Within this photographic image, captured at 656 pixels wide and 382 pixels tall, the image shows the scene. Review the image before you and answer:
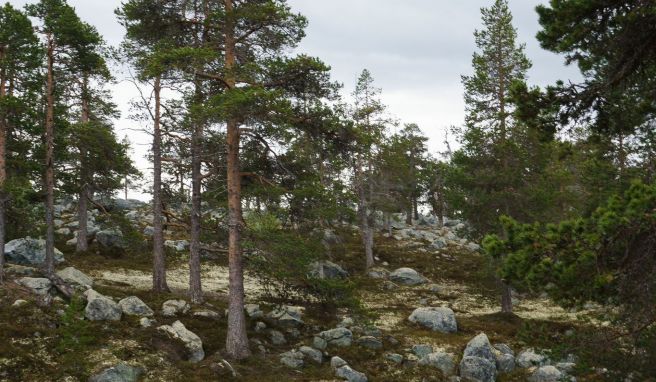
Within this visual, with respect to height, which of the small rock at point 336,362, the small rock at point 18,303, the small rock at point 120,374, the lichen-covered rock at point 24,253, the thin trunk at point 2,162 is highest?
the thin trunk at point 2,162

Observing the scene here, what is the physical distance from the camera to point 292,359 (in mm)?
17375

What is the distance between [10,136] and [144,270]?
13153 millimetres

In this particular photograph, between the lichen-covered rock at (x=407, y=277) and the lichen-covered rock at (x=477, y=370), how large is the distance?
1802 cm

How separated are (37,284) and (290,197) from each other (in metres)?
10.7

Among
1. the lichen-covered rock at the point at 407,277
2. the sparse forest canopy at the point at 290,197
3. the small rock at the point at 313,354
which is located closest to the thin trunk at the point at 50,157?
the sparse forest canopy at the point at 290,197

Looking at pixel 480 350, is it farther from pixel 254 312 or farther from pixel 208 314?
pixel 208 314

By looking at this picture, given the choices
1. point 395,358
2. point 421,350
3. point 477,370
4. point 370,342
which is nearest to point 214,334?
point 370,342

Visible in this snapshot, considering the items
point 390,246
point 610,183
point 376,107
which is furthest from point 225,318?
point 390,246

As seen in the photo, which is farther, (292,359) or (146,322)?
(146,322)

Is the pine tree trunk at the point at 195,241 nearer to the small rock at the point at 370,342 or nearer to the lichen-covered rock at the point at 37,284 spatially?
the lichen-covered rock at the point at 37,284

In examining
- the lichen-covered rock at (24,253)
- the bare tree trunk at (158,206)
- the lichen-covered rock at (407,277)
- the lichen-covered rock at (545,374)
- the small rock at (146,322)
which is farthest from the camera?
the lichen-covered rock at (407,277)

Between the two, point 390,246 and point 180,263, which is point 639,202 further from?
point 390,246

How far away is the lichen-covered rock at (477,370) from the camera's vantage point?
17.7 meters

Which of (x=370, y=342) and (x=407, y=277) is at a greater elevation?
(x=407, y=277)
